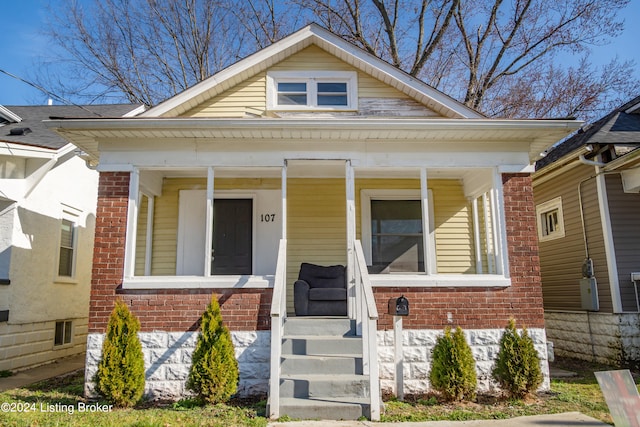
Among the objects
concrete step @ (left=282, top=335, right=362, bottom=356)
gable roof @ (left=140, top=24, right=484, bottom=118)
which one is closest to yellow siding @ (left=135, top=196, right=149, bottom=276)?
gable roof @ (left=140, top=24, right=484, bottom=118)

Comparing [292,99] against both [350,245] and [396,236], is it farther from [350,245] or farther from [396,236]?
[350,245]

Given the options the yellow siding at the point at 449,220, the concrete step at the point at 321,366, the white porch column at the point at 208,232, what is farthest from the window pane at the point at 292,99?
the concrete step at the point at 321,366

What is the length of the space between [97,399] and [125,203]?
2.49 metres

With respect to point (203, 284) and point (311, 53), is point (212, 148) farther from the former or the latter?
point (311, 53)

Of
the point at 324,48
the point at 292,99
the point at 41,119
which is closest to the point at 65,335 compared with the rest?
the point at 41,119

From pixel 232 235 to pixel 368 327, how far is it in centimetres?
359

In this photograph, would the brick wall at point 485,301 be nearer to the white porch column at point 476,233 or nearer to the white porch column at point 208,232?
the white porch column at point 476,233

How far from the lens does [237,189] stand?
26.7 feet

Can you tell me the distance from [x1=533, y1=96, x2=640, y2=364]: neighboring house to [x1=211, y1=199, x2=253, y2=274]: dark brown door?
5.81m

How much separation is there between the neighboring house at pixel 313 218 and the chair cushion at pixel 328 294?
50 centimetres

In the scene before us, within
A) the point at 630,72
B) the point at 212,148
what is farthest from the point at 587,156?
the point at 630,72

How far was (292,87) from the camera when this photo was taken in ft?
26.9

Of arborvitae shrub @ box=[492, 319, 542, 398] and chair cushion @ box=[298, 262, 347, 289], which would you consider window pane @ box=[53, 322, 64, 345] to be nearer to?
chair cushion @ box=[298, 262, 347, 289]

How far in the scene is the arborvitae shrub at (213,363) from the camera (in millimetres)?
5434
